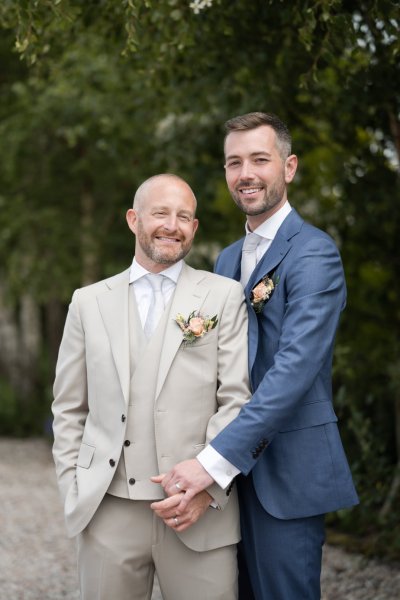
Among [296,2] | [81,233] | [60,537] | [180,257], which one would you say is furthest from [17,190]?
[180,257]

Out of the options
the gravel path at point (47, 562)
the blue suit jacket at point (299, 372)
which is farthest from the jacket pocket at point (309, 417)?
the gravel path at point (47, 562)

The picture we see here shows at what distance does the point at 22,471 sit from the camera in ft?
31.4

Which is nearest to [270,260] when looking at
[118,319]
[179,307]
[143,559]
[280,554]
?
[179,307]

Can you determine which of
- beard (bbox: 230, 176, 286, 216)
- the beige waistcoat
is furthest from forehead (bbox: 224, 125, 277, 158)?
the beige waistcoat

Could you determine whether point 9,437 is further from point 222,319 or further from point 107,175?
point 222,319

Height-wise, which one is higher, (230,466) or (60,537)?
(230,466)

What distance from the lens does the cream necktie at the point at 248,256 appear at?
9.95ft

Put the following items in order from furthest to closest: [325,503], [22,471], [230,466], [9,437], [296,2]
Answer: [9,437] → [22,471] → [296,2] → [325,503] → [230,466]

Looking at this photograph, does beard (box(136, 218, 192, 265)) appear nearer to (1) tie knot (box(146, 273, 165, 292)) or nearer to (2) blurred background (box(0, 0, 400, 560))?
(1) tie knot (box(146, 273, 165, 292))

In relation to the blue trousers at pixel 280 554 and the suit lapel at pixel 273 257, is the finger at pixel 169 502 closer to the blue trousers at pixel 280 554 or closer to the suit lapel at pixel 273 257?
the blue trousers at pixel 280 554

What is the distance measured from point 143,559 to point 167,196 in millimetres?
1323

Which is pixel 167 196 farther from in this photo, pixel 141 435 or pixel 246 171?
pixel 141 435

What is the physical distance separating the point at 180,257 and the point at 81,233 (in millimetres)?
8381

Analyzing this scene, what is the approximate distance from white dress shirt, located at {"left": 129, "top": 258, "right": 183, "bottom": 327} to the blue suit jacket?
287 millimetres
